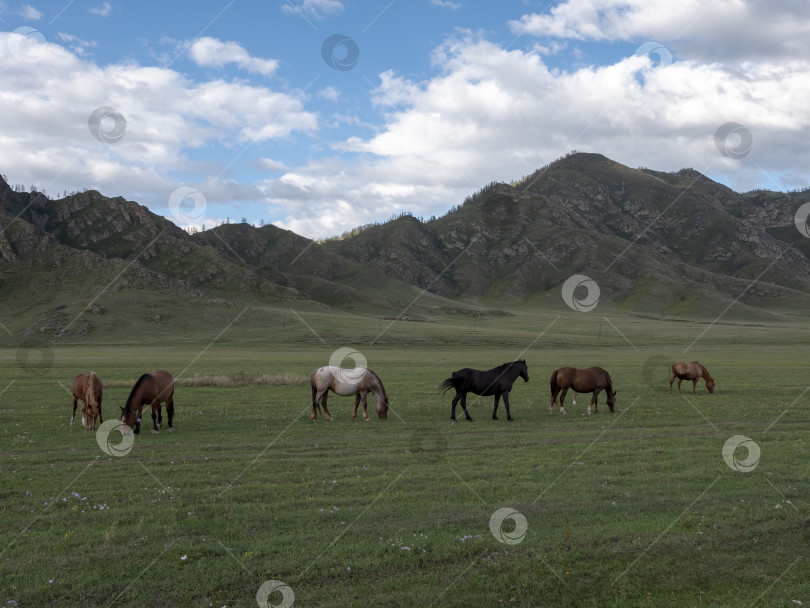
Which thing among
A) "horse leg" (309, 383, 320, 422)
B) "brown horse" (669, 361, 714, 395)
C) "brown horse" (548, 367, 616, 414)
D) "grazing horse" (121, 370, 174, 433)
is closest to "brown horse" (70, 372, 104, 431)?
"grazing horse" (121, 370, 174, 433)

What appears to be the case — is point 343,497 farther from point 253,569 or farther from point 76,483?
point 76,483

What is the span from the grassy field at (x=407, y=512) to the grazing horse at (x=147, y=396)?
107 centimetres

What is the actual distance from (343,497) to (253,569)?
351 centimetres

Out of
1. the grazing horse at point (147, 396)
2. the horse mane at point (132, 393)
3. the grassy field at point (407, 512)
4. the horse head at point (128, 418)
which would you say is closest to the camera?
the grassy field at point (407, 512)

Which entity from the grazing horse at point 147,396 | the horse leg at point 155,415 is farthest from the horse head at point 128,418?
the horse leg at point 155,415

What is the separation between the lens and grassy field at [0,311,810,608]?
8219 mm

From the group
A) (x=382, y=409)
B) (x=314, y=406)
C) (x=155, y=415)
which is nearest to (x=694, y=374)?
(x=382, y=409)

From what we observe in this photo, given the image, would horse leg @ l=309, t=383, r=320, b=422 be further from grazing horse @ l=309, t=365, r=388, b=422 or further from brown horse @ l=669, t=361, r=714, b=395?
brown horse @ l=669, t=361, r=714, b=395

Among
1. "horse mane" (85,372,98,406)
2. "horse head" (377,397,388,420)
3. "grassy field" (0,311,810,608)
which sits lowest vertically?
"grassy field" (0,311,810,608)

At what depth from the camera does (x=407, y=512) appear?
436 inches

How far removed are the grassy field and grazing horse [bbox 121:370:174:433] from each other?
3.51 ft

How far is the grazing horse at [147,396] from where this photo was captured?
18312 millimetres

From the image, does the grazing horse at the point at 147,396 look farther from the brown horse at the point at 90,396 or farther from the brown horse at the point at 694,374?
the brown horse at the point at 694,374

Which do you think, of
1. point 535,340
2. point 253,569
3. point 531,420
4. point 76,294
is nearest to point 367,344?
point 535,340
